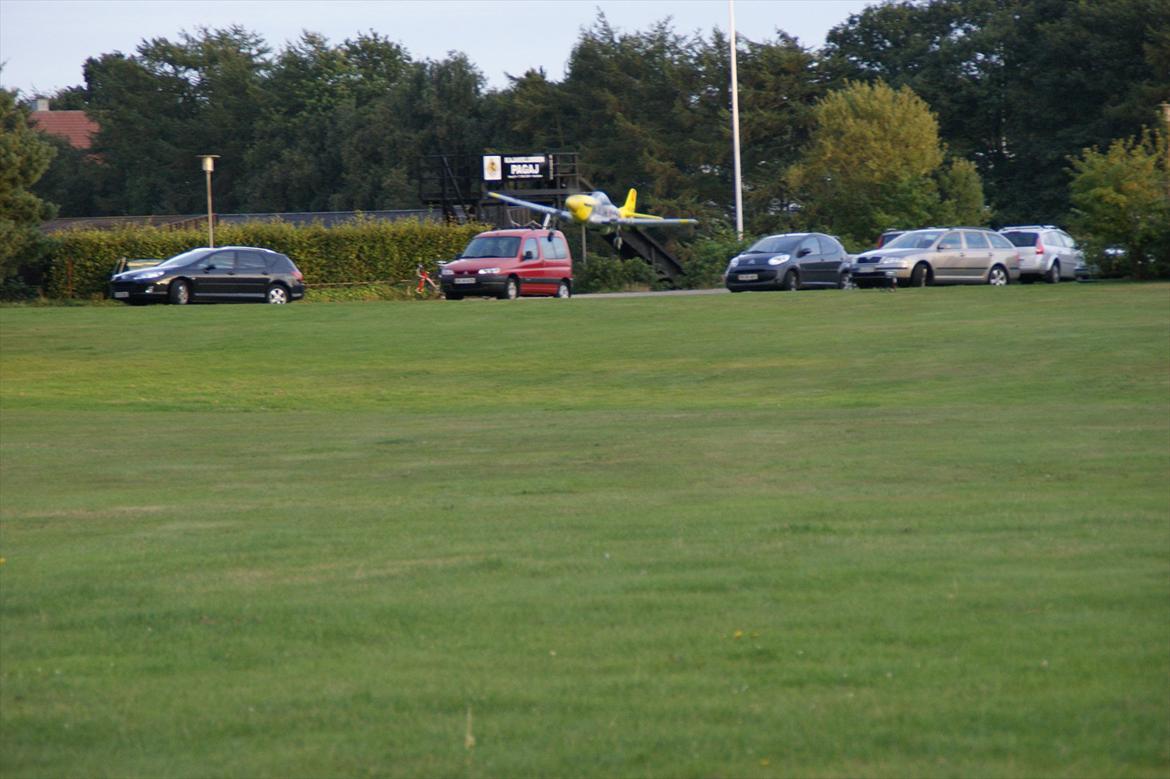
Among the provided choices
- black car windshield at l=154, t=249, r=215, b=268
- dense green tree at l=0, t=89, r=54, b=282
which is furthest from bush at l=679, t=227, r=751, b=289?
dense green tree at l=0, t=89, r=54, b=282

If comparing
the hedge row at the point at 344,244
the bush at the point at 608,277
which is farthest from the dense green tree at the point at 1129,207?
the hedge row at the point at 344,244

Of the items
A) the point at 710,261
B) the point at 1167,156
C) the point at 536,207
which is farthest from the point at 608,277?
the point at 1167,156

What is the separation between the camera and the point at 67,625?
677 centimetres

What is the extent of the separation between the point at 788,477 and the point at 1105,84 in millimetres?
70937

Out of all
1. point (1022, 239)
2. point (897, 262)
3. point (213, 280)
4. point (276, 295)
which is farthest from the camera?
point (1022, 239)

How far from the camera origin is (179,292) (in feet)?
115

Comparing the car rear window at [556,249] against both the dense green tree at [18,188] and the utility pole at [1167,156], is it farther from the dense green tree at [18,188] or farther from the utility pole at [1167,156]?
the dense green tree at [18,188]

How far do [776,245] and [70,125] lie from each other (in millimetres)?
89182

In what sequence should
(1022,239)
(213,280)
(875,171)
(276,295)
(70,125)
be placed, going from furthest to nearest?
(70,125) < (875,171) < (1022,239) < (276,295) < (213,280)

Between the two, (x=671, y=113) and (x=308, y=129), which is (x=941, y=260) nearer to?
(x=671, y=113)

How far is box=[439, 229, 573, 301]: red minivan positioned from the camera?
117 ft

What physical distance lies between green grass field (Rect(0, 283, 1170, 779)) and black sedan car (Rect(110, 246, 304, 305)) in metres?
17.1

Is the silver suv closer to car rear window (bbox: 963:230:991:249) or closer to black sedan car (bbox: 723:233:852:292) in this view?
car rear window (bbox: 963:230:991:249)

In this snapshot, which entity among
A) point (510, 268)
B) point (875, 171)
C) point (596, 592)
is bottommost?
point (596, 592)
